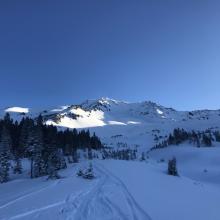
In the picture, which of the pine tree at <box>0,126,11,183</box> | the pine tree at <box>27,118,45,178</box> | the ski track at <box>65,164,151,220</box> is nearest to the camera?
the ski track at <box>65,164,151,220</box>

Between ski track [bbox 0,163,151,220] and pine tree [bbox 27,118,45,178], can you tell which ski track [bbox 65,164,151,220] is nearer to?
ski track [bbox 0,163,151,220]

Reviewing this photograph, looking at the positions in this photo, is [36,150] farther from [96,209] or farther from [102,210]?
[102,210]

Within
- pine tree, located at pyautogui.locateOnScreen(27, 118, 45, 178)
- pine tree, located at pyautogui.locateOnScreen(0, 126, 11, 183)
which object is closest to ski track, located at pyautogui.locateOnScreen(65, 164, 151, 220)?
pine tree, located at pyautogui.locateOnScreen(0, 126, 11, 183)

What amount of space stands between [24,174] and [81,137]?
71.9 m

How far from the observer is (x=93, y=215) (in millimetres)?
17156

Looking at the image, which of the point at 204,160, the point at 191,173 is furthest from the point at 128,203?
the point at 204,160

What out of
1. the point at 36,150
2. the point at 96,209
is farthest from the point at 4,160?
the point at 96,209

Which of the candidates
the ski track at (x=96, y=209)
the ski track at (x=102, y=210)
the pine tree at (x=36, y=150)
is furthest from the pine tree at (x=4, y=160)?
the ski track at (x=102, y=210)

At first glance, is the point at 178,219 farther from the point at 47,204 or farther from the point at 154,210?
the point at 47,204

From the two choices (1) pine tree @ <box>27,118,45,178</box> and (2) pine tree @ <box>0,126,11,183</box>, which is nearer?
(2) pine tree @ <box>0,126,11,183</box>

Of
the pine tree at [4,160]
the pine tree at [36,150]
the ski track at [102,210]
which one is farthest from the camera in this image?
the pine tree at [36,150]

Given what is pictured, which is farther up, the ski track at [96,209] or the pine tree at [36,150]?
the pine tree at [36,150]

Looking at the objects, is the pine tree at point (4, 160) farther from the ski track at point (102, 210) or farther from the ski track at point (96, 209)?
the ski track at point (102, 210)

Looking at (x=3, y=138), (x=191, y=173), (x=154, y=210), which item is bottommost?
(x=191, y=173)
